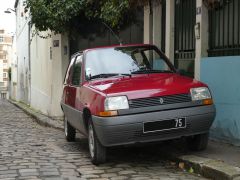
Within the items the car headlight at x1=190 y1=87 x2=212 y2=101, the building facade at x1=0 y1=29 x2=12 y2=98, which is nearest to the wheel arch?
the car headlight at x1=190 y1=87 x2=212 y2=101

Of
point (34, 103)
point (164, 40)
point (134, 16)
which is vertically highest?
point (134, 16)

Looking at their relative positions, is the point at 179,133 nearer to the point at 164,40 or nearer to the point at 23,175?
the point at 23,175

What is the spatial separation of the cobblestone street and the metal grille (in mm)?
2382

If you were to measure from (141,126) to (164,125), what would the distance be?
1.16 feet

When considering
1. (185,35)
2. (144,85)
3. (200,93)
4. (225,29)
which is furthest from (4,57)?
(200,93)

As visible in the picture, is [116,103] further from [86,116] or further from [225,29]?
[225,29]

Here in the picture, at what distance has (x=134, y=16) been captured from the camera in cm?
1377

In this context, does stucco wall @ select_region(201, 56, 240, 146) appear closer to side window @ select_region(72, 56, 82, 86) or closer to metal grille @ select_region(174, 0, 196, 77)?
metal grille @ select_region(174, 0, 196, 77)

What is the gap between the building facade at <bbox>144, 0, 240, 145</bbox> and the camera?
319 inches

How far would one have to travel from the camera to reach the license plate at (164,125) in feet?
22.0

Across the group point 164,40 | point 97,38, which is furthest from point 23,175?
point 97,38

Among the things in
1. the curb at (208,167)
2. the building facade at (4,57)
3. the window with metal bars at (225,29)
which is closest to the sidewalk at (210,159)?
the curb at (208,167)

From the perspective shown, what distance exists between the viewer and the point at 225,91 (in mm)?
8227

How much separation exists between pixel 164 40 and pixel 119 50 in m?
3.15
